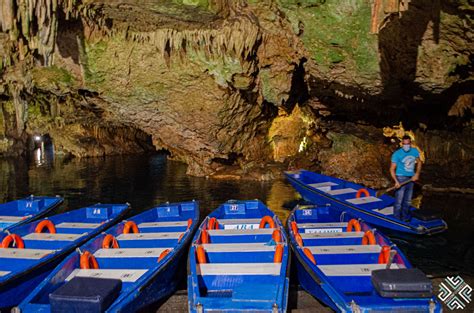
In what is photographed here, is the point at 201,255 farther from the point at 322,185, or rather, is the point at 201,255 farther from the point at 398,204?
the point at 322,185

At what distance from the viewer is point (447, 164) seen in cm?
1888

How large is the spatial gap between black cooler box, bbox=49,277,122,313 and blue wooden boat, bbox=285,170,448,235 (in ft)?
24.4

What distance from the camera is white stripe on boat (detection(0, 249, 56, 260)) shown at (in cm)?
691

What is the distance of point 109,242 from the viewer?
765 centimetres

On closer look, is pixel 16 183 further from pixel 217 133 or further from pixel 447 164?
pixel 447 164

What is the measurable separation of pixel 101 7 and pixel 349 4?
8.25 metres

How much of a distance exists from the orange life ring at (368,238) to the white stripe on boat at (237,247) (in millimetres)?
2024

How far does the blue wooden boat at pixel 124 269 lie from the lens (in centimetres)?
Answer: 472

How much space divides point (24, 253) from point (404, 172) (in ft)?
28.8

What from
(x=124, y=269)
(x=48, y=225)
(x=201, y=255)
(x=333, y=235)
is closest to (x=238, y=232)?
(x=201, y=255)

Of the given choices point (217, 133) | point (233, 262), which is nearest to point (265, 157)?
point (217, 133)

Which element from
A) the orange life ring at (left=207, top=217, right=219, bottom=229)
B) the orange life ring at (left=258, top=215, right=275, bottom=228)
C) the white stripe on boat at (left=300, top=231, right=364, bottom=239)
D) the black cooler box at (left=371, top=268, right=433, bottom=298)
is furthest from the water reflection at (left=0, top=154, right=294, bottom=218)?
the black cooler box at (left=371, top=268, right=433, bottom=298)

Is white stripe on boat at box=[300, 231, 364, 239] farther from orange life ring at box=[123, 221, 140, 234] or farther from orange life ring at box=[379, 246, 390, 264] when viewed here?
orange life ring at box=[123, 221, 140, 234]

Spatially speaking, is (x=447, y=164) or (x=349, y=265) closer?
(x=349, y=265)
